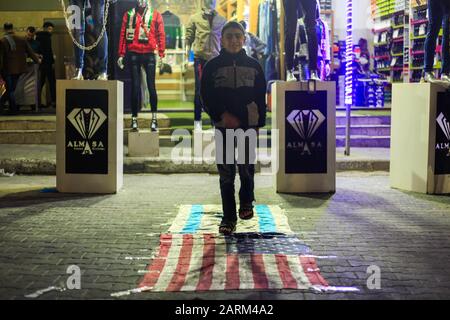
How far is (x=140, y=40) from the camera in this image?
979 centimetres

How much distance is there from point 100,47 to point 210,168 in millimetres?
2399

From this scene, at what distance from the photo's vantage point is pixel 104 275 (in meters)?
4.55

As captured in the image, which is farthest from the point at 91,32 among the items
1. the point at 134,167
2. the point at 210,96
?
the point at 210,96

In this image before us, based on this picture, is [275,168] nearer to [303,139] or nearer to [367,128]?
[303,139]

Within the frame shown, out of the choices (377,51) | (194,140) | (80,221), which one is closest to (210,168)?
(194,140)

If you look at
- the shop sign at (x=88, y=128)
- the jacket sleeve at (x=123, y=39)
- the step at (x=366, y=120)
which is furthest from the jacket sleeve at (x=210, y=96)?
the step at (x=366, y=120)

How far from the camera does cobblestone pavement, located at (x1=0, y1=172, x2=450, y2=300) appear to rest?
4.35 meters

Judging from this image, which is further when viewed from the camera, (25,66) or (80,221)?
(25,66)

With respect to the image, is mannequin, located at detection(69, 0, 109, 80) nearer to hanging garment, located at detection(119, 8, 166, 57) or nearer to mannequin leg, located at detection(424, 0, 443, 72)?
hanging garment, located at detection(119, 8, 166, 57)

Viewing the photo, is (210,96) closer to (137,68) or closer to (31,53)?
(137,68)

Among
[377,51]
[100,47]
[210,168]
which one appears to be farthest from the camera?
[377,51]

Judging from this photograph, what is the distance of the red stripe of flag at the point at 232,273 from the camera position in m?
4.27

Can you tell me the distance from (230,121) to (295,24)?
3144mm

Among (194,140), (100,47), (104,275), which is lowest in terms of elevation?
(104,275)
